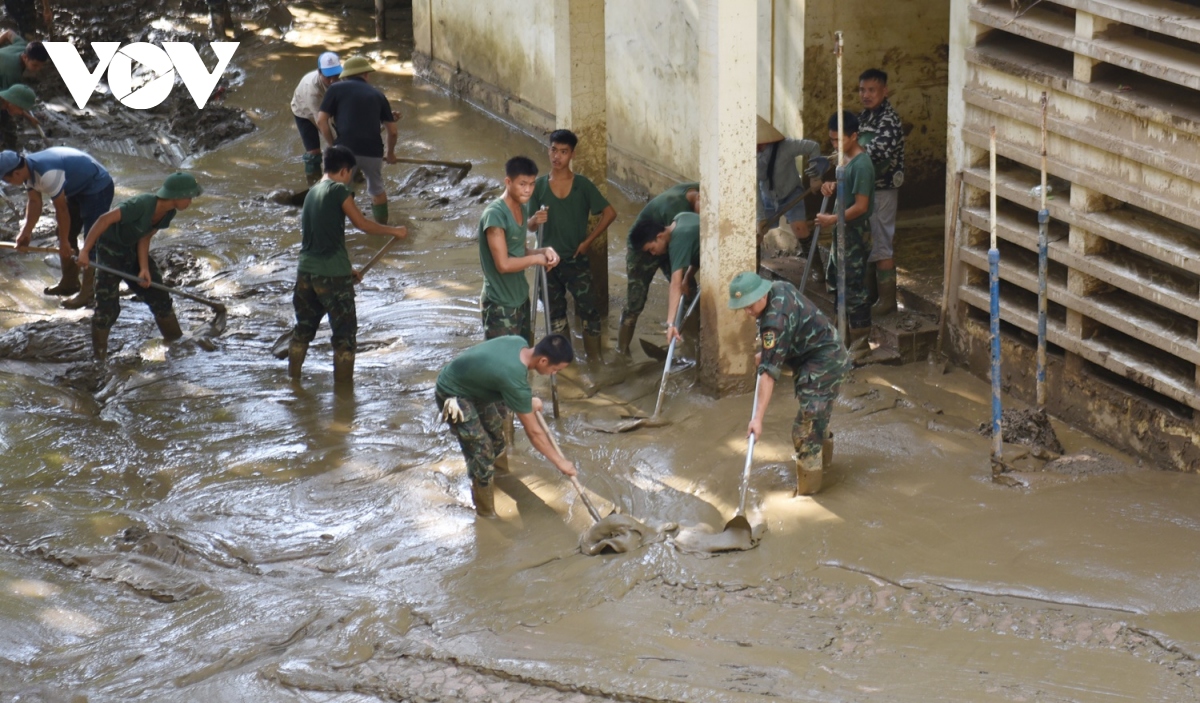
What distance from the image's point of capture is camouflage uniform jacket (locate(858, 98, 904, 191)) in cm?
883

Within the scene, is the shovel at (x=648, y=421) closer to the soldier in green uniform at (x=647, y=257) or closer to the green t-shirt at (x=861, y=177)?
the soldier in green uniform at (x=647, y=257)

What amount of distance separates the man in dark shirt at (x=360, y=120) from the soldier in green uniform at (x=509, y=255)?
4149mm

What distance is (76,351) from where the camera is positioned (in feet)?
31.8

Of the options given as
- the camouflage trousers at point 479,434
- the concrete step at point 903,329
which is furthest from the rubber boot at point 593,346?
the camouflage trousers at point 479,434

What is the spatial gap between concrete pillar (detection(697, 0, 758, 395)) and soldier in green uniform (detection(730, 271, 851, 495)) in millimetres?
1152

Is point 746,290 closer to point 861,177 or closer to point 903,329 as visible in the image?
point 861,177

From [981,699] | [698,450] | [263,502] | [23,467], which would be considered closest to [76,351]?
[23,467]

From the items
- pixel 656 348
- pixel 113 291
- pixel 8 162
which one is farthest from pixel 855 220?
pixel 8 162

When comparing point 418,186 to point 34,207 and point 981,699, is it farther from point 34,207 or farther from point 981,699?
point 981,699

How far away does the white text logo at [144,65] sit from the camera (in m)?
16.8

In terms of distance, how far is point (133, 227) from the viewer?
31.0 feet

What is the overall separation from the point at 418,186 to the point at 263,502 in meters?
6.57

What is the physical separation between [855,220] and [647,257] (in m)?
1.41

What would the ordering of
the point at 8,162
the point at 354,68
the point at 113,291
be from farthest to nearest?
the point at 354,68 < the point at 113,291 < the point at 8,162
